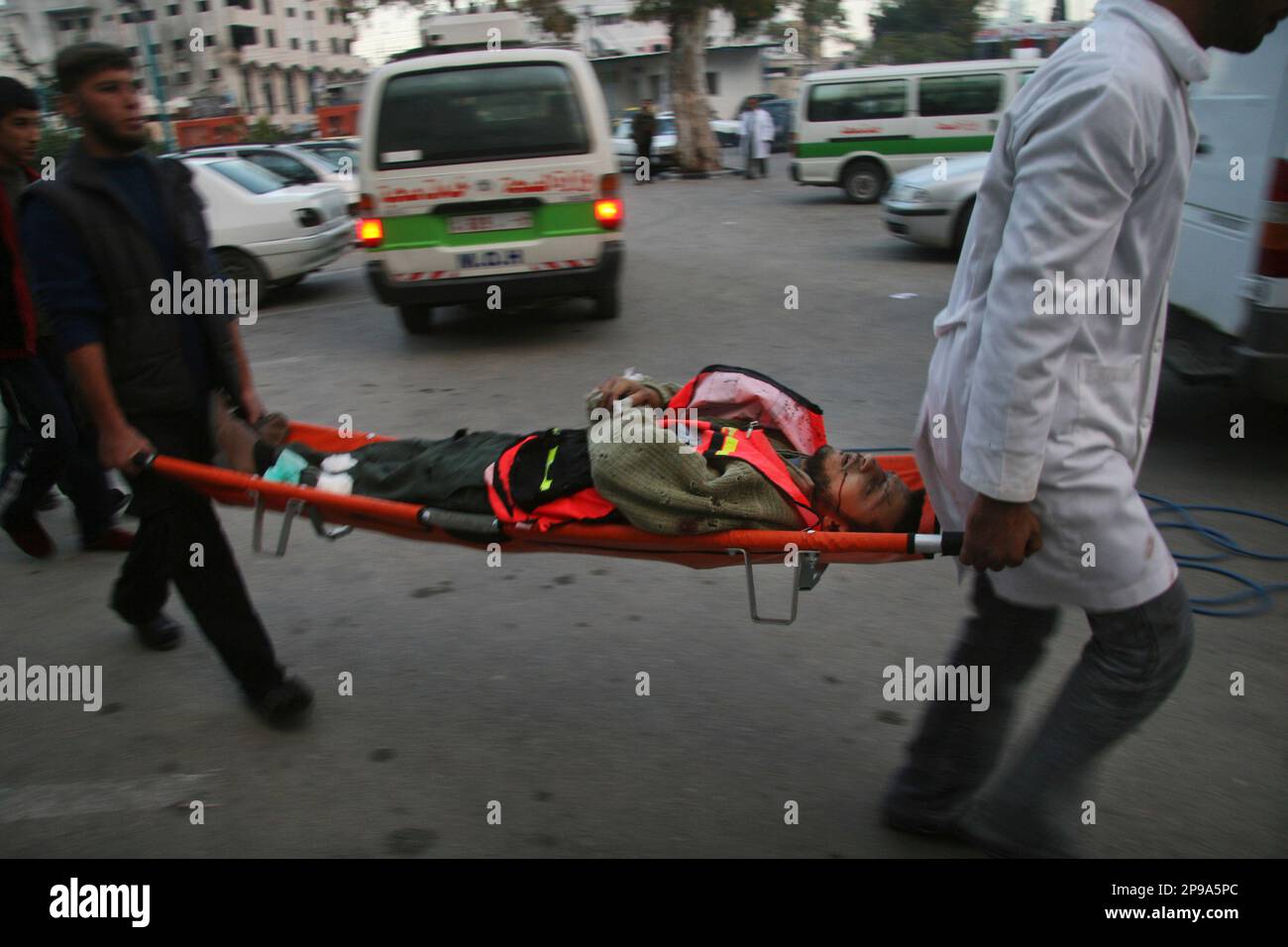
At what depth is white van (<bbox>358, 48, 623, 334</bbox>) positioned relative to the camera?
695 cm

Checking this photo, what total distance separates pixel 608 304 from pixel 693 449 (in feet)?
18.8

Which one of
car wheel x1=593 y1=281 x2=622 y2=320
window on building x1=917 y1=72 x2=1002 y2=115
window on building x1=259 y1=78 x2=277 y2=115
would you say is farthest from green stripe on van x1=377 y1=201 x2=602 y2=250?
window on building x1=259 y1=78 x2=277 y2=115

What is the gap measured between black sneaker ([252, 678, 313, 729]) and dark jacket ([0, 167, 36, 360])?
6.65 ft

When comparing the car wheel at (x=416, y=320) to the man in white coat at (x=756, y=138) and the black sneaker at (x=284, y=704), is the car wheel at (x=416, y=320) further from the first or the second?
the man in white coat at (x=756, y=138)

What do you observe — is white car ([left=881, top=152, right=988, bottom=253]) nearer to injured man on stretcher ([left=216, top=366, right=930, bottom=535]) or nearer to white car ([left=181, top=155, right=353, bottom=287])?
white car ([left=181, top=155, right=353, bottom=287])

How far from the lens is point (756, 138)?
2159 centimetres

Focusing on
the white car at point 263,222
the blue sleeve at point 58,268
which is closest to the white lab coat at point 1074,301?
the blue sleeve at point 58,268

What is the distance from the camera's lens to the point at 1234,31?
66.1 inches

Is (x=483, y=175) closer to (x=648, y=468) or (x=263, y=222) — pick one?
(x=263, y=222)

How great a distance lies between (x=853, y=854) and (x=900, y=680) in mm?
843

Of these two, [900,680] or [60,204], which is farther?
[900,680]
